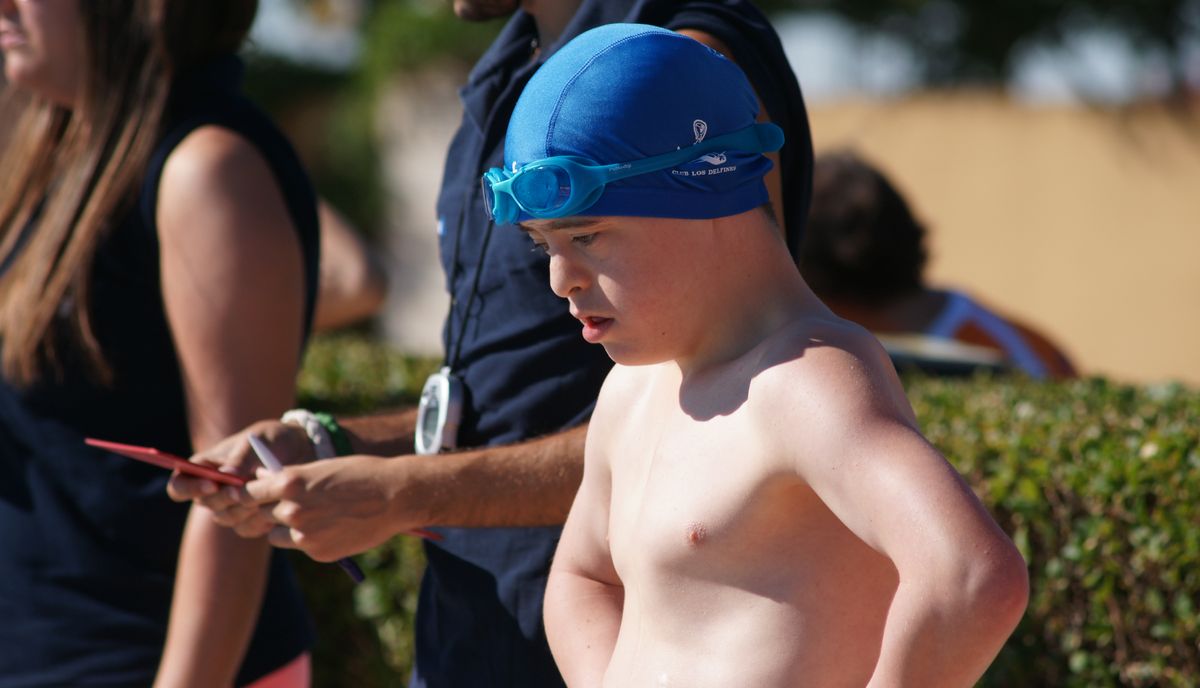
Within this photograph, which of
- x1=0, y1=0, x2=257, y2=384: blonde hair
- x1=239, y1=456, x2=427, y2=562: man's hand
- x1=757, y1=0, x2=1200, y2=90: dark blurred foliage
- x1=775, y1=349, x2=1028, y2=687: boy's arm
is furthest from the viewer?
x1=757, y1=0, x2=1200, y2=90: dark blurred foliage

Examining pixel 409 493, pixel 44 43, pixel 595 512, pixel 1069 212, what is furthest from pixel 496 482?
pixel 1069 212

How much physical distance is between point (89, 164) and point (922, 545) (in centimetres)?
176

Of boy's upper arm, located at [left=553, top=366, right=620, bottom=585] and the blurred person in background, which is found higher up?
boy's upper arm, located at [left=553, top=366, right=620, bottom=585]

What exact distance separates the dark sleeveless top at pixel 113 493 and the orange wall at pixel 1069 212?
28.8 ft

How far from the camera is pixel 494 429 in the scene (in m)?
2.11

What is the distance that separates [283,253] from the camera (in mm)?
2367

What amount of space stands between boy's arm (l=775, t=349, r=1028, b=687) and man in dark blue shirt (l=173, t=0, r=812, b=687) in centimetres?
58

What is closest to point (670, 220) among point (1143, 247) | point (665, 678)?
point (665, 678)

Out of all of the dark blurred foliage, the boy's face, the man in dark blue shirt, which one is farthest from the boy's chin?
the dark blurred foliage

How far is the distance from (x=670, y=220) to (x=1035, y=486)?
171cm

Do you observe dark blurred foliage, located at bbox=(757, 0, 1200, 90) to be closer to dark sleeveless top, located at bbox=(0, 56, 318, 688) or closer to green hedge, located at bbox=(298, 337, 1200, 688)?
green hedge, located at bbox=(298, 337, 1200, 688)

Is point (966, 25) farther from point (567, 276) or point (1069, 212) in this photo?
point (567, 276)

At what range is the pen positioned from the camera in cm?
199

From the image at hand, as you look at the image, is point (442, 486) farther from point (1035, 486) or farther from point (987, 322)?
point (987, 322)
